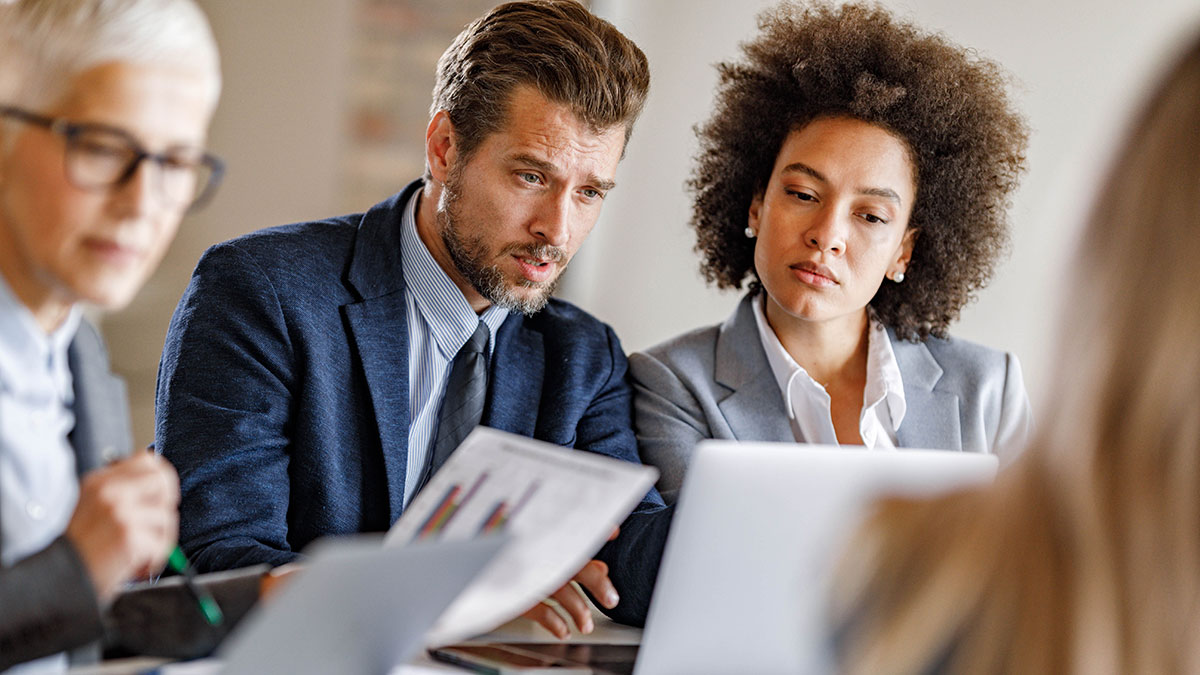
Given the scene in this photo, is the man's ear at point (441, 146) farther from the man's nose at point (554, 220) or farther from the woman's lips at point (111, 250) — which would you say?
the woman's lips at point (111, 250)

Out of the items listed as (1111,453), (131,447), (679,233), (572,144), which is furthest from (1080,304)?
(679,233)

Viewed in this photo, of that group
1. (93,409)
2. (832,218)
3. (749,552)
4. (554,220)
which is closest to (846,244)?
(832,218)

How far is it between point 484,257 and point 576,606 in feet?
2.23

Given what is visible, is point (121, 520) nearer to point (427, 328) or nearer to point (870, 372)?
point (427, 328)

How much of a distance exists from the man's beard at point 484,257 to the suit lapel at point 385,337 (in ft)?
0.34

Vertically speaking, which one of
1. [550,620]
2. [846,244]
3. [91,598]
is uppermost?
[846,244]

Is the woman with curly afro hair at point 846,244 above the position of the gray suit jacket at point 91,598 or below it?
above

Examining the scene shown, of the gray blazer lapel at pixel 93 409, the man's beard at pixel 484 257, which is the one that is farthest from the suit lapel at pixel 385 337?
the gray blazer lapel at pixel 93 409

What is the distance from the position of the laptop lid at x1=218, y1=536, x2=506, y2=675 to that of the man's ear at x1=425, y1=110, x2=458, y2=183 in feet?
3.99

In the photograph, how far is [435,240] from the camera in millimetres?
2076

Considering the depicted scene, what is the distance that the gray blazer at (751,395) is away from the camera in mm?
2094

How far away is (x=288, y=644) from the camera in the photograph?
2.93 feet

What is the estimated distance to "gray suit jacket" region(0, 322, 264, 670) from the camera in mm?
916

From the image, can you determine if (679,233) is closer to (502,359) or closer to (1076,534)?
(502,359)
